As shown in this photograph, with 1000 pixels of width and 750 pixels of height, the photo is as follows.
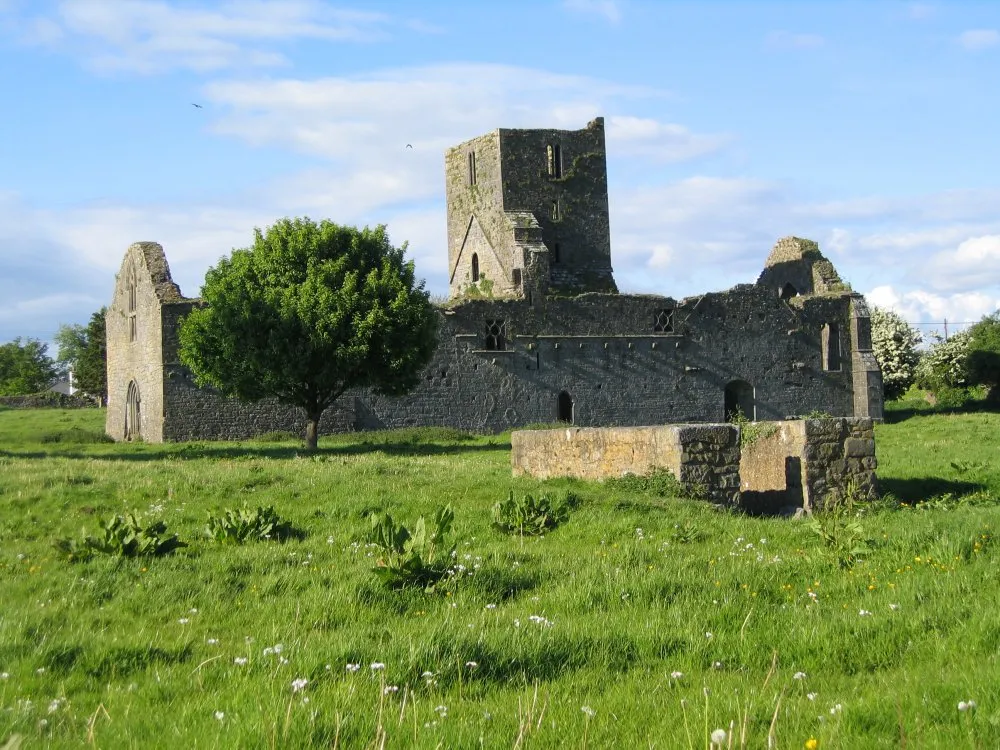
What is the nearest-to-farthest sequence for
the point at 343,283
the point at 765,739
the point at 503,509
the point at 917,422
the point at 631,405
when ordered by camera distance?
the point at 765,739, the point at 503,509, the point at 343,283, the point at 917,422, the point at 631,405

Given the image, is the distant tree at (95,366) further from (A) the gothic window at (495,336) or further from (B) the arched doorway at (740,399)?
(B) the arched doorway at (740,399)

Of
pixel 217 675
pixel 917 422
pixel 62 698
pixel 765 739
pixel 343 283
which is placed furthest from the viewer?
pixel 917 422

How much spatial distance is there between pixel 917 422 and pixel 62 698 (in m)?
32.1

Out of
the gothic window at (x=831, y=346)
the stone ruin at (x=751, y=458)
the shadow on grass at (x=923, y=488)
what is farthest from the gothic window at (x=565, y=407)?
the stone ruin at (x=751, y=458)

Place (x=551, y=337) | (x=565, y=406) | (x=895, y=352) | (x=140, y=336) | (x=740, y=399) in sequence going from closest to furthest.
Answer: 1. (x=140, y=336)
2. (x=551, y=337)
3. (x=565, y=406)
4. (x=740, y=399)
5. (x=895, y=352)

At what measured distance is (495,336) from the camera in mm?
35469

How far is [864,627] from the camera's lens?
6742mm

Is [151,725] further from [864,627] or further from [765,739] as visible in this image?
[864,627]

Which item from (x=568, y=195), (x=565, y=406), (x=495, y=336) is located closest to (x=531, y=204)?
(x=568, y=195)

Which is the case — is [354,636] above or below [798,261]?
below

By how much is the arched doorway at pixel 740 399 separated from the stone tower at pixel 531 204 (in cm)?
669

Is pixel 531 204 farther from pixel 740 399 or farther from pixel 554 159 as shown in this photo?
pixel 740 399

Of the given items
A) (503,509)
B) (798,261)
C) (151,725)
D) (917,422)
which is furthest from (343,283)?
(798,261)

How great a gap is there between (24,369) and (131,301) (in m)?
53.9
